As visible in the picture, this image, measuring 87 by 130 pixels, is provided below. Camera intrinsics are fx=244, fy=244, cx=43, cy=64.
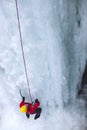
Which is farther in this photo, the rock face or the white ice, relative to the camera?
the rock face

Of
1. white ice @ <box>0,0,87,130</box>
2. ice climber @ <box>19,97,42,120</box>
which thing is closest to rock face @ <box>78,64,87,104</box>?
white ice @ <box>0,0,87,130</box>

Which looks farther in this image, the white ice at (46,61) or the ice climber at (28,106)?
the ice climber at (28,106)

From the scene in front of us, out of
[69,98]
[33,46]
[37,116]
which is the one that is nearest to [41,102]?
[37,116]

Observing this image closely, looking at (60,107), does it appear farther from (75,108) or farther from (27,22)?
(27,22)

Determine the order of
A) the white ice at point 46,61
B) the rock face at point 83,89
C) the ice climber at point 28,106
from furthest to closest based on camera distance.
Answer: the rock face at point 83,89 → the ice climber at point 28,106 → the white ice at point 46,61

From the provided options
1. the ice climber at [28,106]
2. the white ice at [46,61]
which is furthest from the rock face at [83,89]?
the ice climber at [28,106]

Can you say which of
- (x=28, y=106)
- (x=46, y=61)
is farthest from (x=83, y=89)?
(x=28, y=106)

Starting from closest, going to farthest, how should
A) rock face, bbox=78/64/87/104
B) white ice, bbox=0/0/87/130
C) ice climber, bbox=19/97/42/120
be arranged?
white ice, bbox=0/0/87/130 → ice climber, bbox=19/97/42/120 → rock face, bbox=78/64/87/104

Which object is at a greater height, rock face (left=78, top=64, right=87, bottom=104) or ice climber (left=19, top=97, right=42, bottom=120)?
ice climber (left=19, top=97, right=42, bottom=120)

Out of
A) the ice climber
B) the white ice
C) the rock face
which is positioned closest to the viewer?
the white ice

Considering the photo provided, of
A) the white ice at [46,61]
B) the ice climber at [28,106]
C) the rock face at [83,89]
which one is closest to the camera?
the white ice at [46,61]

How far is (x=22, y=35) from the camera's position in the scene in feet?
13.3

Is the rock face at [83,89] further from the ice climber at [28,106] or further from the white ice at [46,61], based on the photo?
the ice climber at [28,106]

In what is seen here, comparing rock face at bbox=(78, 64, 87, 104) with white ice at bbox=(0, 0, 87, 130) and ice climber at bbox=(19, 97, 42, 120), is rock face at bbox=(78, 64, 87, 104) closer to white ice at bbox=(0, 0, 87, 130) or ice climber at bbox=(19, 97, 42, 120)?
white ice at bbox=(0, 0, 87, 130)
